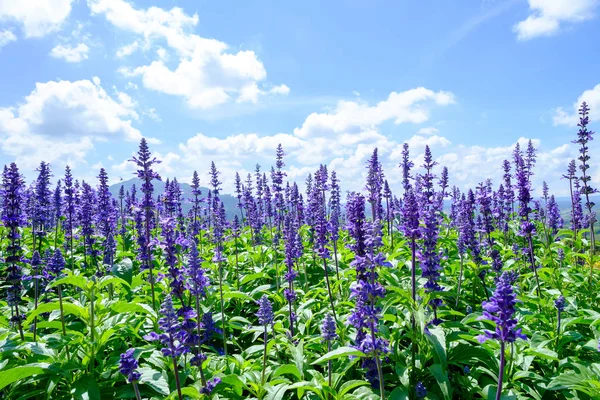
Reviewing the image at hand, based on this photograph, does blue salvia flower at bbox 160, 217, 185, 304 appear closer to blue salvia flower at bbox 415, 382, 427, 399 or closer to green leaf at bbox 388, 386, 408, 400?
green leaf at bbox 388, 386, 408, 400

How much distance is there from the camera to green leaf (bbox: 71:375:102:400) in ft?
16.4

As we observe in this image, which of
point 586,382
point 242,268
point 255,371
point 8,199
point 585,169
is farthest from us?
point 242,268

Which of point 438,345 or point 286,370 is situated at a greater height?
point 438,345

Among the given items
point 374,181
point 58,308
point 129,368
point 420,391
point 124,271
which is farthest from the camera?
point 374,181

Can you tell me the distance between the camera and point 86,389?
16.8 feet

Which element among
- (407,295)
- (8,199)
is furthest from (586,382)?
(8,199)

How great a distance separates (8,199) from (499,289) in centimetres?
920

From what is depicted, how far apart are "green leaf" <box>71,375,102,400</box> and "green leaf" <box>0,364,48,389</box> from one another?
62 centimetres

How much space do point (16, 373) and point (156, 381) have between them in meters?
1.75

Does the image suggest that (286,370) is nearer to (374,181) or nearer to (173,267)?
(173,267)

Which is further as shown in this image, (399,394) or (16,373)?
(399,394)

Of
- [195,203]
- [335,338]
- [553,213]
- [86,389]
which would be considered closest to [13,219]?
[86,389]

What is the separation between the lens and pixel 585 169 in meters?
11.8

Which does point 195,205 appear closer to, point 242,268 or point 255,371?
point 242,268
